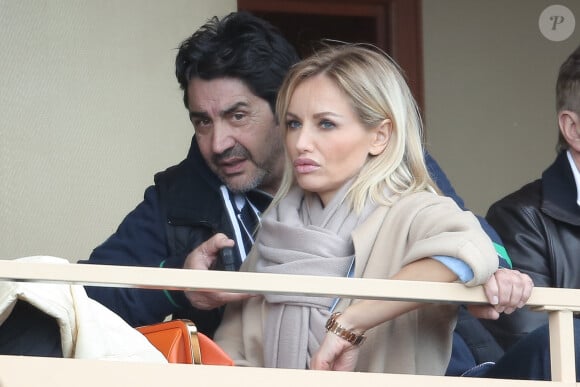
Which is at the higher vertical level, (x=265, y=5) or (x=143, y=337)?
(x=265, y=5)

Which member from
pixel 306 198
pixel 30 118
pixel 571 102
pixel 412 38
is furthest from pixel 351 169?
pixel 412 38

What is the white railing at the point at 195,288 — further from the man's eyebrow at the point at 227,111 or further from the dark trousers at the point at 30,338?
the man's eyebrow at the point at 227,111

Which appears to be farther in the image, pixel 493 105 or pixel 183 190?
pixel 493 105

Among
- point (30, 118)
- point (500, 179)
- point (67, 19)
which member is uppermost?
point (67, 19)

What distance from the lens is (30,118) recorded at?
4535 mm

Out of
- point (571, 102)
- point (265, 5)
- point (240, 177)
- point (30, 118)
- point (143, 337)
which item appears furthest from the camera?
point (265, 5)

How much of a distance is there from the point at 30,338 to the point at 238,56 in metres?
1.29

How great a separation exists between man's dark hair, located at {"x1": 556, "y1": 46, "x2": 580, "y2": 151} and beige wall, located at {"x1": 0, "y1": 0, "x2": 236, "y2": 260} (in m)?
1.52

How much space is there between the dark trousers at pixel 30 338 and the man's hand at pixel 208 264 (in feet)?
1.87

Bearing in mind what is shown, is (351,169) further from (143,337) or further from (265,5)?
(265,5)

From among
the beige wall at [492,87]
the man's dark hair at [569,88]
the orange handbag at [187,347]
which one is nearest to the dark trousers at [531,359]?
the orange handbag at [187,347]

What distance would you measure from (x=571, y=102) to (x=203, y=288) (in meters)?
1.73

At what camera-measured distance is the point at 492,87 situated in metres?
Answer: 5.29

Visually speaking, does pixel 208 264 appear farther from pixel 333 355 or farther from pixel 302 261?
pixel 333 355
